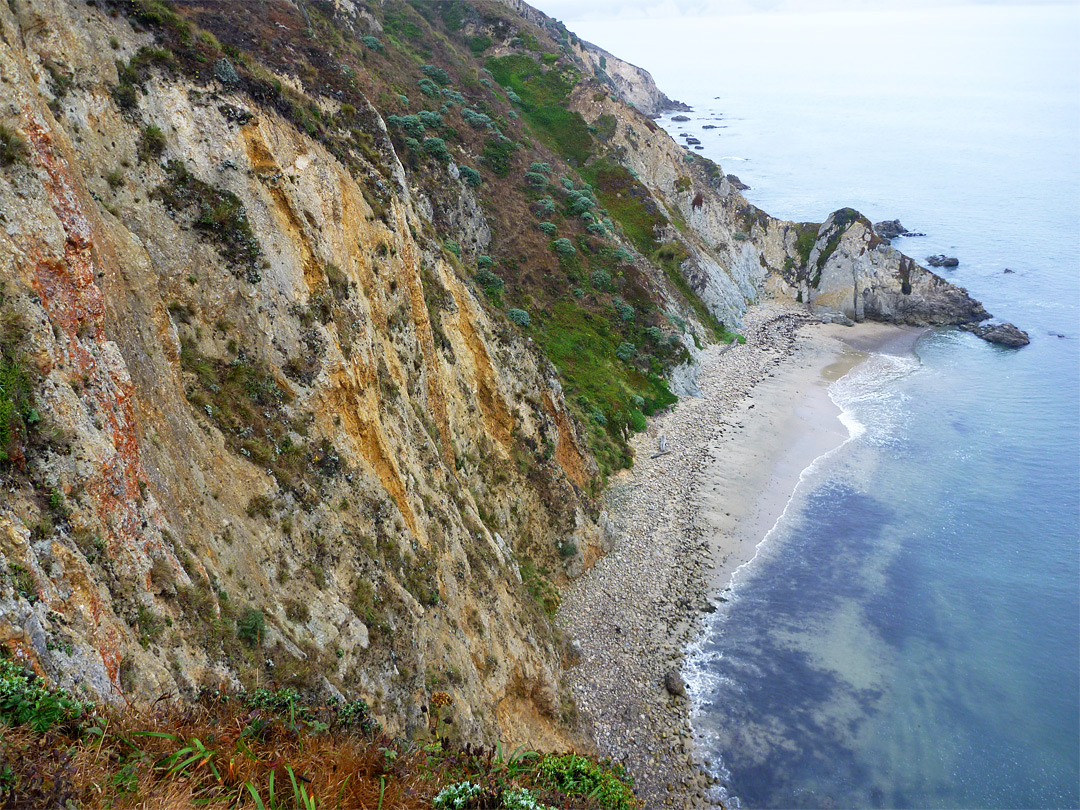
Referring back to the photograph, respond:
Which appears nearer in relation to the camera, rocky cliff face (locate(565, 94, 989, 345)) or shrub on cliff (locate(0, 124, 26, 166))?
shrub on cliff (locate(0, 124, 26, 166))

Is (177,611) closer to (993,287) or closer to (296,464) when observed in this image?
(296,464)

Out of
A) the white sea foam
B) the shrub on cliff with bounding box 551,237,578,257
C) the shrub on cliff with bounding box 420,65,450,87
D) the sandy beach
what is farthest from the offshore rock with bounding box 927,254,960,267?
the shrub on cliff with bounding box 420,65,450,87

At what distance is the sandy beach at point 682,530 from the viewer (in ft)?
84.6

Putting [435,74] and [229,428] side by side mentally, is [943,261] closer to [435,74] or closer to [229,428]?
[435,74]

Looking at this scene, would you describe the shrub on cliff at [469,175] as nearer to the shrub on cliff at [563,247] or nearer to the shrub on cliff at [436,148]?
the shrub on cliff at [436,148]

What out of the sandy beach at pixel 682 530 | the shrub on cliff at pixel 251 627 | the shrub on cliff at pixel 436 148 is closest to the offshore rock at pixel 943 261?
the sandy beach at pixel 682 530

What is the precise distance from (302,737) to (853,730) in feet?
90.8

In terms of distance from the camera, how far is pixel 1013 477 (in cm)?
4494

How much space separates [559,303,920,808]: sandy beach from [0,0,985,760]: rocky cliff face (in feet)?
8.81

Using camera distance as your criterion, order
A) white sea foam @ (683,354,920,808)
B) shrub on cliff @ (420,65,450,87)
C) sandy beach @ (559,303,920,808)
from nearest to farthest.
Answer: sandy beach @ (559,303,920,808), white sea foam @ (683,354,920,808), shrub on cliff @ (420,65,450,87)

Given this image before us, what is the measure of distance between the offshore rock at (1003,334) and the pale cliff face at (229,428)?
67.4m

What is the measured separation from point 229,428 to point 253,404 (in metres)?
1.26

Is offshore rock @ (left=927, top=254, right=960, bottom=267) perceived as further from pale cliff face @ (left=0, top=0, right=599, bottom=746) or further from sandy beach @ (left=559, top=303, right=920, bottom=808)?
pale cliff face @ (left=0, top=0, right=599, bottom=746)

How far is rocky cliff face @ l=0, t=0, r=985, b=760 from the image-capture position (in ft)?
35.2
